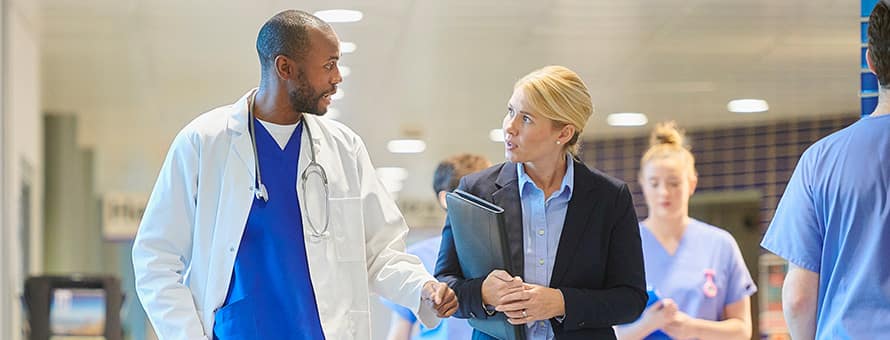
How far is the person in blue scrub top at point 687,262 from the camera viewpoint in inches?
163

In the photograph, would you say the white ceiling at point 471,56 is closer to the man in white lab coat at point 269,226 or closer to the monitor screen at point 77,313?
the monitor screen at point 77,313

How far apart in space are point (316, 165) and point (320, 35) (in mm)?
274

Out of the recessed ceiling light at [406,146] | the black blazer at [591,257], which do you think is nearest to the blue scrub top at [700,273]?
the black blazer at [591,257]

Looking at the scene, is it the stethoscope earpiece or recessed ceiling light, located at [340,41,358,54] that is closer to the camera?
the stethoscope earpiece

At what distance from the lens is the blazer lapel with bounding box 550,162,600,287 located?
2807mm

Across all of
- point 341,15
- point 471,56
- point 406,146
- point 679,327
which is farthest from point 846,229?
point 406,146

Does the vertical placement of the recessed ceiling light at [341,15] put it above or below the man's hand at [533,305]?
above

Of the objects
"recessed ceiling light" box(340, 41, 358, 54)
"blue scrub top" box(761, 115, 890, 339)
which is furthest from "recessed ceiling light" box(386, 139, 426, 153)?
"blue scrub top" box(761, 115, 890, 339)

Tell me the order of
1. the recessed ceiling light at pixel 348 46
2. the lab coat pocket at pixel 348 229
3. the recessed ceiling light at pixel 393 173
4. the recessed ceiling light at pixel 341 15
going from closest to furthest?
the lab coat pocket at pixel 348 229, the recessed ceiling light at pixel 341 15, the recessed ceiling light at pixel 348 46, the recessed ceiling light at pixel 393 173

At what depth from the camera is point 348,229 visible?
9.15ft

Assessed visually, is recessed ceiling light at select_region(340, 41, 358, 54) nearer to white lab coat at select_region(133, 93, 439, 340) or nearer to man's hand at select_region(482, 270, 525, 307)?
white lab coat at select_region(133, 93, 439, 340)

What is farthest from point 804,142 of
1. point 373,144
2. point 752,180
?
point 373,144

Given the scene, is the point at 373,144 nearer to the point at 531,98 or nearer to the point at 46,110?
the point at 46,110

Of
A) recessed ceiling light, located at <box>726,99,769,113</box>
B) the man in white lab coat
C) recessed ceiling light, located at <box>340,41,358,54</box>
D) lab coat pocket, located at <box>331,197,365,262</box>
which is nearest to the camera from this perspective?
the man in white lab coat
